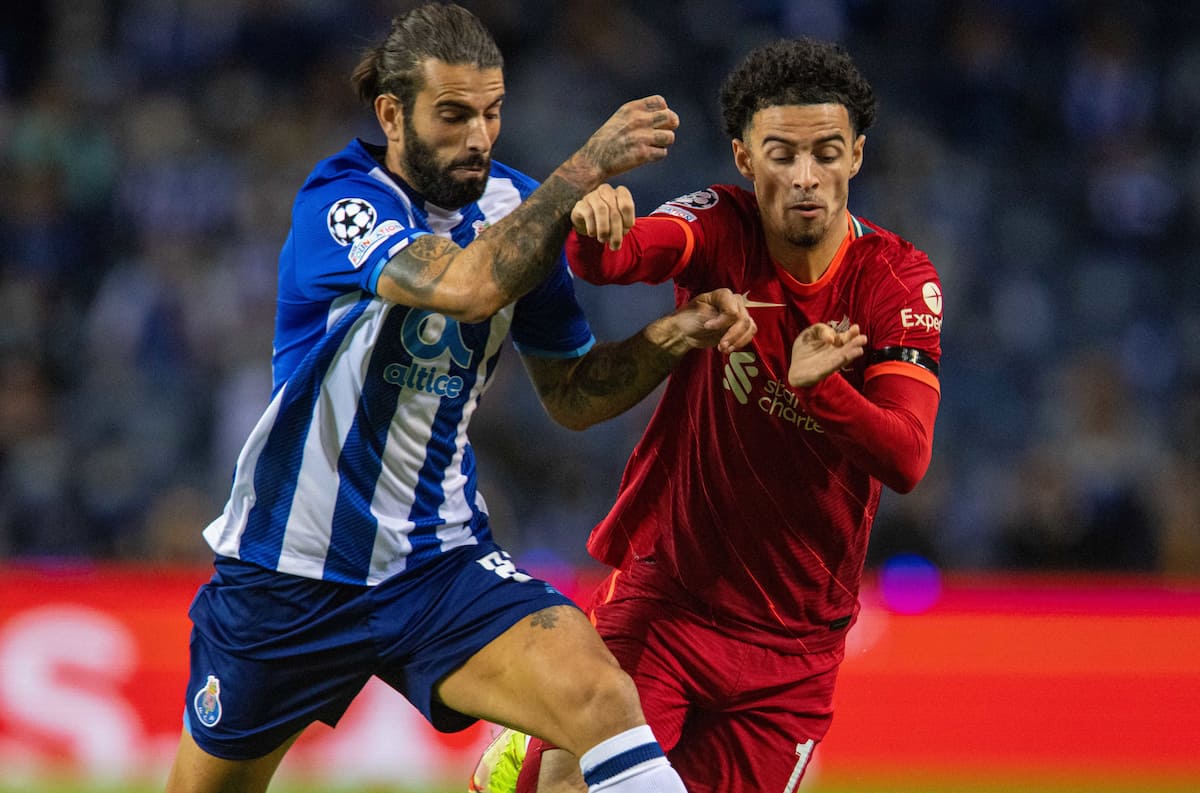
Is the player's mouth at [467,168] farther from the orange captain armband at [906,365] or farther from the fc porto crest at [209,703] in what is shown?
the fc porto crest at [209,703]

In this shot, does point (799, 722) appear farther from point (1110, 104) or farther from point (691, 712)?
point (1110, 104)

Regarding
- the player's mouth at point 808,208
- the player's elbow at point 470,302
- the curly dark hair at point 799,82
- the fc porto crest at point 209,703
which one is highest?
the curly dark hair at point 799,82

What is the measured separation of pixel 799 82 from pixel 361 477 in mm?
1484

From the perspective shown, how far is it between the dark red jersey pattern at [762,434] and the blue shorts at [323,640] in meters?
0.52

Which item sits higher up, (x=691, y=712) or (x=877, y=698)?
(x=877, y=698)

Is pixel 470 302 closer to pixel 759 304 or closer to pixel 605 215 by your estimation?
pixel 605 215

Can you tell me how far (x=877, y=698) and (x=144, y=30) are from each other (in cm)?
694

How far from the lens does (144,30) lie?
10.8 m

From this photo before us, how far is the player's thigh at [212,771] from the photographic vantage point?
4090 mm

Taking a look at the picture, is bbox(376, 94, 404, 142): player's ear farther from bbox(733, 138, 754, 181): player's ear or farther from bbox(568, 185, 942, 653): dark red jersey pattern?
bbox(733, 138, 754, 181): player's ear

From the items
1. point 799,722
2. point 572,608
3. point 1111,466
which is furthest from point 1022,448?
point 572,608

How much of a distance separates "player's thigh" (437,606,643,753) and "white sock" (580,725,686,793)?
0.10ft

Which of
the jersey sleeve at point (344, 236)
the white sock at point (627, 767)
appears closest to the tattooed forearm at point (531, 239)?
the jersey sleeve at point (344, 236)

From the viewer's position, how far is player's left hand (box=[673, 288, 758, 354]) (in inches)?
150
